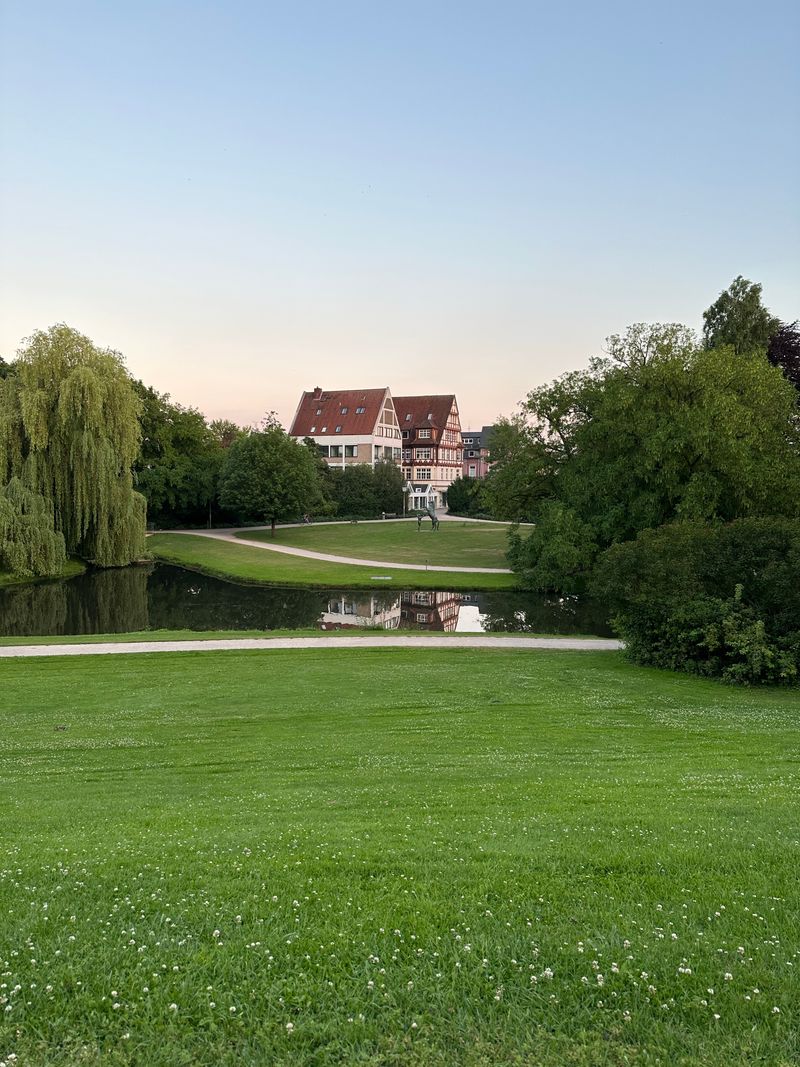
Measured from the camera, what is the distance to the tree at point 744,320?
34125mm

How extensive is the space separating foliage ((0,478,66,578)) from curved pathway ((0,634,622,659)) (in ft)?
51.9

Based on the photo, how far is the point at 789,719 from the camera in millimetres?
11719

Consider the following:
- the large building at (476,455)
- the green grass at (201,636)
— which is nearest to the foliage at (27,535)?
the green grass at (201,636)

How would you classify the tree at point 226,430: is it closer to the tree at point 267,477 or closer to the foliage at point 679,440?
the tree at point 267,477

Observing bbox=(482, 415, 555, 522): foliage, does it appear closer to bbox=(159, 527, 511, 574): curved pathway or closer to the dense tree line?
the dense tree line

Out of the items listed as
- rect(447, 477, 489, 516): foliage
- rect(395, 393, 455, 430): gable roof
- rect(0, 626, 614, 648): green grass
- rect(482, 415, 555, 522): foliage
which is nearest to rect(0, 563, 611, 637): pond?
rect(0, 626, 614, 648): green grass

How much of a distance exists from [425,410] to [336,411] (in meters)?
13.4

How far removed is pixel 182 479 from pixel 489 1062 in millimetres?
60974

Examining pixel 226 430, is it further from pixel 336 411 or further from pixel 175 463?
pixel 175 463

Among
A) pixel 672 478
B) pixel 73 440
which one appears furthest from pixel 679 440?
pixel 73 440

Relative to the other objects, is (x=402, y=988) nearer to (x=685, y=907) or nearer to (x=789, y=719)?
(x=685, y=907)

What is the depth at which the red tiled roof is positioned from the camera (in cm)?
8775

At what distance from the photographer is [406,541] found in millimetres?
53562

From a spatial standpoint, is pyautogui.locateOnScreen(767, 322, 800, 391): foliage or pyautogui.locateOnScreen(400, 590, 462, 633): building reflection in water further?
pyautogui.locateOnScreen(767, 322, 800, 391): foliage
